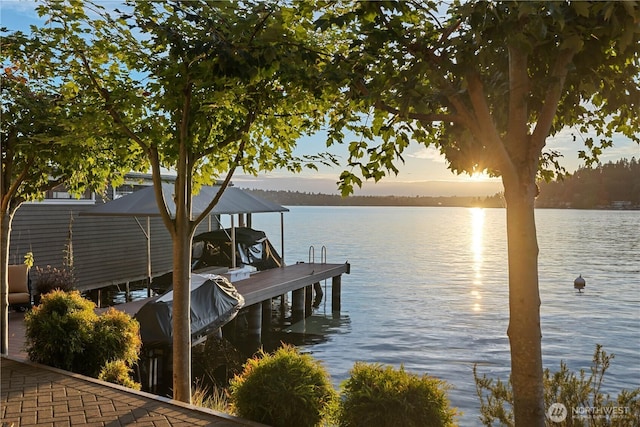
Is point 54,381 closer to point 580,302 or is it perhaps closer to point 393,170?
point 393,170

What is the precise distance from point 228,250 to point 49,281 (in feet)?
20.9

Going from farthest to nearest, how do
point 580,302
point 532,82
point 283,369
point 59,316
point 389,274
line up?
point 389,274
point 580,302
point 59,316
point 283,369
point 532,82

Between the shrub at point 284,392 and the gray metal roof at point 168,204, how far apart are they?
890 centimetres

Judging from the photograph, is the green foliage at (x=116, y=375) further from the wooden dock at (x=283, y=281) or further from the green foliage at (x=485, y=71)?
the wooden dock at (x=283, y=281)

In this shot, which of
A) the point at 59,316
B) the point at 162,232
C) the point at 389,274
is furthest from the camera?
the point at 389,274

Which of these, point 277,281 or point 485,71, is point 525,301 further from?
point 277,281

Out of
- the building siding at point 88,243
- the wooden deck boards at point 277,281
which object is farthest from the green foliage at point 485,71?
the building siding at point 88,243

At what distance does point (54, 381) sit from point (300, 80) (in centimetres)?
439

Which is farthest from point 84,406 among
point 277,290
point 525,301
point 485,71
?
point 277,290

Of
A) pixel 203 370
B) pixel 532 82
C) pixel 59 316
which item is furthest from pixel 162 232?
pixel 532 82

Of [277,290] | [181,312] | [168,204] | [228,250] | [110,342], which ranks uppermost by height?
[168,204]

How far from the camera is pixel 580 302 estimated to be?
24.0 meters

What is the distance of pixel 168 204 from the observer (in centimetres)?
1438

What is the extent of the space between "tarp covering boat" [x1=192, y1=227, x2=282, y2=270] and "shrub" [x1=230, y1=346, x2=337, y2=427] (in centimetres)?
1360
